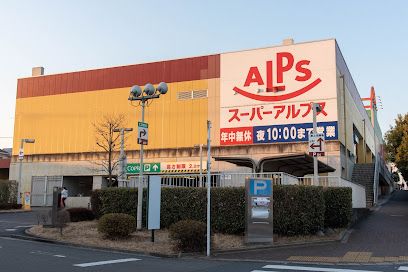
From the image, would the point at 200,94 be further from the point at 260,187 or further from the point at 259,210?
the point at 259,210

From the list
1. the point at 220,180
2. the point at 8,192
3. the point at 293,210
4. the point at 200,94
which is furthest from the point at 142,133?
the point at 8,192

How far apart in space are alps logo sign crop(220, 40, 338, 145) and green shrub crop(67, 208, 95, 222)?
16513 mm

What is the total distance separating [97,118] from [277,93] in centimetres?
1644

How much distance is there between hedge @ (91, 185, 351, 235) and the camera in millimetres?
15234

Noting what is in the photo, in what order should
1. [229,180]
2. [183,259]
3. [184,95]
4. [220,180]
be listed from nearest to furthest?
[183,259] < [229,180] < [220,180] < [184,95]

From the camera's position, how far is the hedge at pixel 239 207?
600 inches

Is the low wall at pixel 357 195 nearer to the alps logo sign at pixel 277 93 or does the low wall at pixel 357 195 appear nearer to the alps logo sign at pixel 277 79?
the alps logo sign at pixel 277 93

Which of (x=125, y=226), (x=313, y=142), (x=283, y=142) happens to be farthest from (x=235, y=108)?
(x=125, y=226)

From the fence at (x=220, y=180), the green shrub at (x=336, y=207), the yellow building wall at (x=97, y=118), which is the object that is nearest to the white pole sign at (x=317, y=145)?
the fence at (x=220, y=180)

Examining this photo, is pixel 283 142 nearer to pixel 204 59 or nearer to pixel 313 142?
pixel 204 59

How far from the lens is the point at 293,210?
15242 millimetres

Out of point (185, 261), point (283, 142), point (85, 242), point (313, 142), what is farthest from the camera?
point (283, 142)

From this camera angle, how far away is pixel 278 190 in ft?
50.1

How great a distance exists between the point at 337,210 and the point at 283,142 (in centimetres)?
1567
